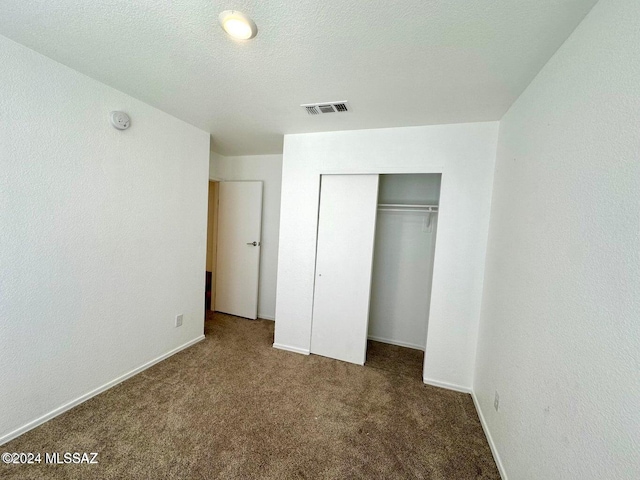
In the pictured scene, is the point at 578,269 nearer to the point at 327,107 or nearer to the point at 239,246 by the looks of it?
the point at 327,107

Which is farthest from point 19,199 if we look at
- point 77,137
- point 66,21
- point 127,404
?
point 127,404

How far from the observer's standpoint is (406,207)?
9.06ft

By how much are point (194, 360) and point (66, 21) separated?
→ 8.74ft

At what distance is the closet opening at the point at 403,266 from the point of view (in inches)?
109

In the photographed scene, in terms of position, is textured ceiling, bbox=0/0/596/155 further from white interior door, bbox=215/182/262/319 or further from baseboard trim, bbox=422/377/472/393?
baseboard trim, bbox=422/377/472/393

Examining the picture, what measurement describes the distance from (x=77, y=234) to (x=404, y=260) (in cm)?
304

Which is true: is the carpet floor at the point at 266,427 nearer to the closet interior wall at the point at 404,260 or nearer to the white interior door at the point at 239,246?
the closet interior wall at the point at 404,260

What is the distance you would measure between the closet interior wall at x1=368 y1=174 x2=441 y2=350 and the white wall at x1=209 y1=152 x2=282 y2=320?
148 centimetres

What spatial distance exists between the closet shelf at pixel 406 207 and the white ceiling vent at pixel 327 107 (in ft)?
3.89

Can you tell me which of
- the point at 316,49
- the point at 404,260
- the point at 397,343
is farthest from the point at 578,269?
the point at 397,343

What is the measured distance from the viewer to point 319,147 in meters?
2.54

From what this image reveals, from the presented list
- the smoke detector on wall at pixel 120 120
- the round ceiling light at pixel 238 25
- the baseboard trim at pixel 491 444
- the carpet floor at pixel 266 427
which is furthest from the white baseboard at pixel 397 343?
the smoke detector on wall at pixel 120 120

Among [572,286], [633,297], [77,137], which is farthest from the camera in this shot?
[77,137]

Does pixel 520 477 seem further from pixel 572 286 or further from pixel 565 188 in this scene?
pixel 565 188
